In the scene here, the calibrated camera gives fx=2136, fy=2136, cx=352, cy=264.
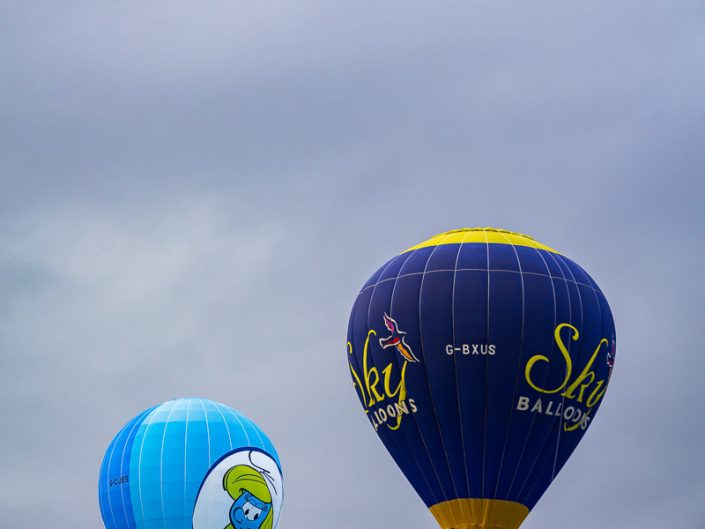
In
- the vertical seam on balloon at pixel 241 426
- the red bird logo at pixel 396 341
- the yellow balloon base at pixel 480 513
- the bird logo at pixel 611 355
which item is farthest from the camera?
the vertical seam on balloon at pixel 241 426

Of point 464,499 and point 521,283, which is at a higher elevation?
point 521,283

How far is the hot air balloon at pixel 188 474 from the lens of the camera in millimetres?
57906

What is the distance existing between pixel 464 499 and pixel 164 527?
36.6 feet

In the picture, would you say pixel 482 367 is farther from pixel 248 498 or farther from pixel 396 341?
pixel 248 498

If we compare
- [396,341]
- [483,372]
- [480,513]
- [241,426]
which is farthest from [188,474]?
[483,372]

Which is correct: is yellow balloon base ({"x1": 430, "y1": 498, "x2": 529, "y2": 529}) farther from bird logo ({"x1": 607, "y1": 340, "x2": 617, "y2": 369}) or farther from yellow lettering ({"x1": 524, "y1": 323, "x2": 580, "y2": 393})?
bird logo ({"x1": 607, "y1": 340, "x2": 617, "y2": 369})

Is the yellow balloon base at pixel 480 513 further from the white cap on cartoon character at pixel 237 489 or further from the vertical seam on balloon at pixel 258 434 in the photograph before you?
the vertical seam on balloon at pixel 258 434

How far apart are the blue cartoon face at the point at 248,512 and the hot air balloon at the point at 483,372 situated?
8.45 meters

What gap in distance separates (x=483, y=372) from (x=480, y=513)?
3303 mm

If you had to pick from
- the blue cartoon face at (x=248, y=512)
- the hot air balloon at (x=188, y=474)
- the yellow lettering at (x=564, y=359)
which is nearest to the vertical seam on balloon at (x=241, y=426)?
the hot air balloon at (x=188, y=474)

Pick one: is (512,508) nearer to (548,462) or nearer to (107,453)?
(548,462)

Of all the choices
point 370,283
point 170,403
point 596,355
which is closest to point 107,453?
point 170,403

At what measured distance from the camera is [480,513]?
49.8 meters

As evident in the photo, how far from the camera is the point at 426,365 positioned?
4984 cm
